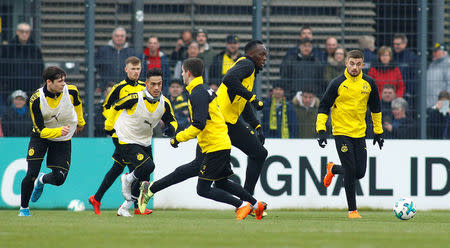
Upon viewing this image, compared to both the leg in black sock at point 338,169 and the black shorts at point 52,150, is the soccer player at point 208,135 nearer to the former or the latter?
the leg in black sock at point 338,169

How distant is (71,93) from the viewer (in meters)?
10.6

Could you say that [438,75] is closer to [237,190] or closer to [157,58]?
[157,58]

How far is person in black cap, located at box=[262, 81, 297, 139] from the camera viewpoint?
13359 mm

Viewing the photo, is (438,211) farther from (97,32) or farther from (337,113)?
(97,32)

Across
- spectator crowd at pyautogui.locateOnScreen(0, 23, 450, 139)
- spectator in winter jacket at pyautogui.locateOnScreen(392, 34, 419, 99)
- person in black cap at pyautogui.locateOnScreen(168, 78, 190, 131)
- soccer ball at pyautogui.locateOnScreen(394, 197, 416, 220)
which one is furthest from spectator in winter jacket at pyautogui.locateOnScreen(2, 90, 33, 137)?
soccer ball at pyautogui.locateOnScreen(394, 197, 416, 220)

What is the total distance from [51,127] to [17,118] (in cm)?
283

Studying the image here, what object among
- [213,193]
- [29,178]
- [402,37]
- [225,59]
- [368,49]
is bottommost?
[213,193]

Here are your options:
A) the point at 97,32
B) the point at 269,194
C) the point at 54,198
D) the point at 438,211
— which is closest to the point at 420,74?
the point at 438,211

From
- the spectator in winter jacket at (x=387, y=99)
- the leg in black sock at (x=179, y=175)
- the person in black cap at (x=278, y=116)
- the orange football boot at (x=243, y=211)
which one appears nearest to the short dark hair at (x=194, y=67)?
the leg in black sock at (x=179, y=175)

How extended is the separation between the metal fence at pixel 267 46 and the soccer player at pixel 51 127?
2567mm

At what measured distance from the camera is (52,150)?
34.9 ft

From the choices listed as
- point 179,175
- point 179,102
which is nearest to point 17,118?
point 179,102

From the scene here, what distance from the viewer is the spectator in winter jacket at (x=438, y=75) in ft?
45.0

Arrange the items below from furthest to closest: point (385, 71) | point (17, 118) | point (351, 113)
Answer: point (385, 71)
point (17, 118)
point (351, 113)
